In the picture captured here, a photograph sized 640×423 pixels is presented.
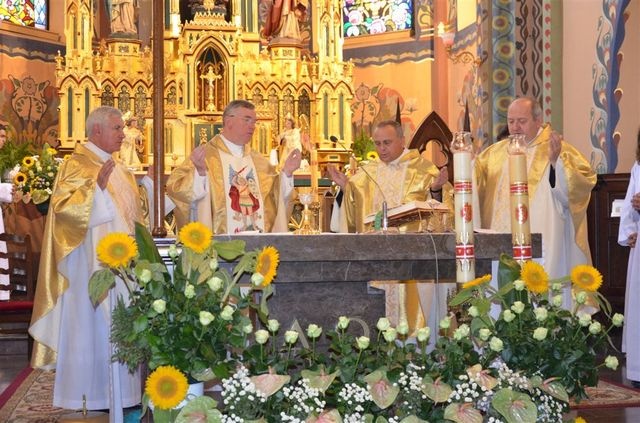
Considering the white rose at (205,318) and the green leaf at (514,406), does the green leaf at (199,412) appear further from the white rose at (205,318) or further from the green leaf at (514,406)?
the green leaf at (514,406)

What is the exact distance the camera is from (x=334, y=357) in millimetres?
3436

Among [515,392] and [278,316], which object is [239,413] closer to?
[515,392]

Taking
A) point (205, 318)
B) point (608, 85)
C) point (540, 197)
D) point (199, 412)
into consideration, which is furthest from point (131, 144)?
point (199, 412)

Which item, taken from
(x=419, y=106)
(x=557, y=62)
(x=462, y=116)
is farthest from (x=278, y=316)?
(x=419, y=106)

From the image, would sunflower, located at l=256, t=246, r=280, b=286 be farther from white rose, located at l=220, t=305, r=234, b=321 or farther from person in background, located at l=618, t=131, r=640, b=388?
person in background, located at l=618, t=131, r=640, b=388

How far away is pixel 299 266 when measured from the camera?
14.4 ft

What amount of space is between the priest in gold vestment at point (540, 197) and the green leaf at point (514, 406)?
11.2ft

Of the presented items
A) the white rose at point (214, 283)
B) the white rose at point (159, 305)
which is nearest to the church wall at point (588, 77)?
the white rose at point (214, 283)

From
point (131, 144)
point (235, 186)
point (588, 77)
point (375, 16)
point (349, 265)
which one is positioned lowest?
point (349, 265)

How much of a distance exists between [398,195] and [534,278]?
3513mm

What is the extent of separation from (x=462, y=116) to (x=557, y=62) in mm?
4400

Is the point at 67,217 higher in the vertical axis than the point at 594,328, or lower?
higher

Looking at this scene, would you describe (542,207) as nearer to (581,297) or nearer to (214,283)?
(581,297)

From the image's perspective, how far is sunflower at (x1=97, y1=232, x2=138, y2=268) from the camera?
333cm
